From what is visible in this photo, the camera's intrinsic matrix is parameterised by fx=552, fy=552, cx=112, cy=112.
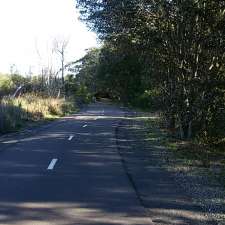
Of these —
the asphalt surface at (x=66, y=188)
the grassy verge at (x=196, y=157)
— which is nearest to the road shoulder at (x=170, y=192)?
the asphalt surface at (x=66, y=188)

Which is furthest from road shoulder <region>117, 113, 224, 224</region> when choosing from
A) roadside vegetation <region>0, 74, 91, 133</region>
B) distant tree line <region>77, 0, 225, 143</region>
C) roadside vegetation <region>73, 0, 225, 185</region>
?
roadside vegetation <region>0, 74, 91, 133</region>

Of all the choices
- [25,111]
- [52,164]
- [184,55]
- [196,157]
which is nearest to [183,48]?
[184,55]

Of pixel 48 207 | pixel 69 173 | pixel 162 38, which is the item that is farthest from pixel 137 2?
pixel 48 207

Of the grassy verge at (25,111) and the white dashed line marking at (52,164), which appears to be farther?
the grassy verge at (25,111)

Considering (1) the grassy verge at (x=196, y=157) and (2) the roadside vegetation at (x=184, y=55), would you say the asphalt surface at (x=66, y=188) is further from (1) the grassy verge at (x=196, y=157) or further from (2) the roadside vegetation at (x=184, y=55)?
(2) the roadside vegetation at (x=184, y=55)

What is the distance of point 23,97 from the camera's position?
138 feet

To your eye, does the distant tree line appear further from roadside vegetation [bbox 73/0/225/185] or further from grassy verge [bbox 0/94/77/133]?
grassy verge [bbox 0/94/77/133]

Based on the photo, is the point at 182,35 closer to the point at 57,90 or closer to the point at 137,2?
the point at 137,2

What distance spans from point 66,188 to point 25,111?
86.2ft

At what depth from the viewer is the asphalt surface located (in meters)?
8.12

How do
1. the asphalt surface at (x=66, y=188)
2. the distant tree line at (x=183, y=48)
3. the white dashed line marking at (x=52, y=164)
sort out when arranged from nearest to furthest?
1. the asphalt surface at (x=66, y=188)
2. the white dashed line marking at (x=52, y=164)
3. the distant tree line at (x=183, y=48)

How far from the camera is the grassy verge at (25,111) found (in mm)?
27302

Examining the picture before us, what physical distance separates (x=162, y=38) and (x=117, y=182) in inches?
379

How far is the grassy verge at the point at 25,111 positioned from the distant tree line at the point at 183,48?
7339 millimetres
